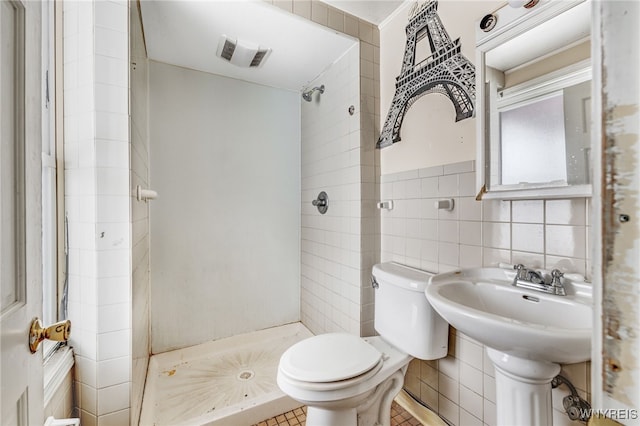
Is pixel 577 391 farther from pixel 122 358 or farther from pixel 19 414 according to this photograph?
pixel 122 358

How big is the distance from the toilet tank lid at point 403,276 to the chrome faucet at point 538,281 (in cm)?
34

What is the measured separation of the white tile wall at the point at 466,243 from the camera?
2.99 feet

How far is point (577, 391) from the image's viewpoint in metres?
0.88

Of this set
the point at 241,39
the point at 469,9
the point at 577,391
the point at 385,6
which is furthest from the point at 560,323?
the point at 241,39

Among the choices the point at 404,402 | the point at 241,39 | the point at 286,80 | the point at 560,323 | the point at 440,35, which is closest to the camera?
the point at 560,323

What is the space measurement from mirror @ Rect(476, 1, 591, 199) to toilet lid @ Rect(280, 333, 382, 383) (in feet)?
2.73

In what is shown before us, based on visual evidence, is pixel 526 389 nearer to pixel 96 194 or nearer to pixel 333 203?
pixel 333 203

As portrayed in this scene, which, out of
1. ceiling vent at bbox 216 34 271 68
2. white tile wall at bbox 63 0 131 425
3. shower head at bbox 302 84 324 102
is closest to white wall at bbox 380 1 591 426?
shower head at bbox 302 84 324 102

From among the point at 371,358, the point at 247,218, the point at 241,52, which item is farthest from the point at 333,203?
the point at 241,52

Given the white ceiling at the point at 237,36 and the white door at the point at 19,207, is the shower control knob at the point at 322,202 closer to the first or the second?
the white ceiling at the point at 237,36

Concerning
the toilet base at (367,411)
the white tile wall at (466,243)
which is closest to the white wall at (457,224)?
the white tile wall at (466,243)

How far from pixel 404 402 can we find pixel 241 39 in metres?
2.24

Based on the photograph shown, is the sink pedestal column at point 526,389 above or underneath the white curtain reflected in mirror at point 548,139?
underneath

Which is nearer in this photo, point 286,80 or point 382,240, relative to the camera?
point 382,240
